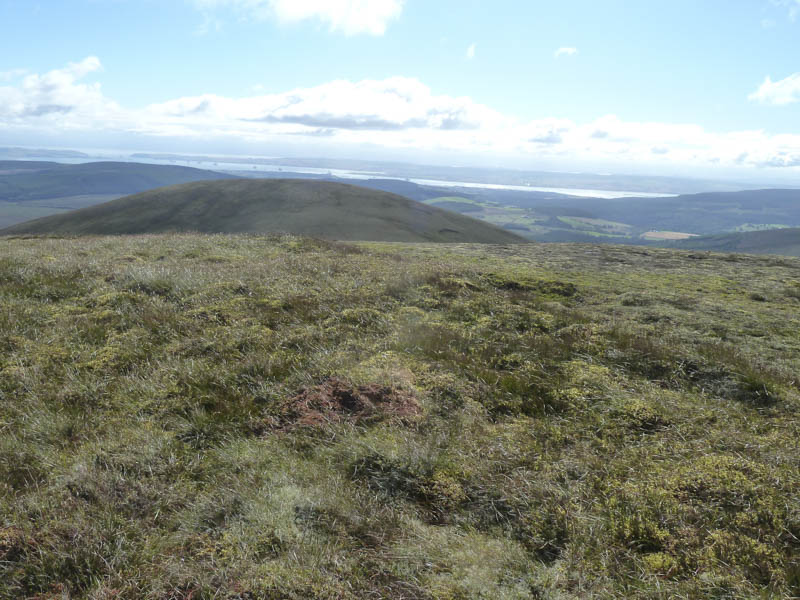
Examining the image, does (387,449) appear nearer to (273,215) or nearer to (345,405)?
(345,405)

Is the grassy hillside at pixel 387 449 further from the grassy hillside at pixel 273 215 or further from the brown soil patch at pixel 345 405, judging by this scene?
the grassy hillside at pixel 273 215

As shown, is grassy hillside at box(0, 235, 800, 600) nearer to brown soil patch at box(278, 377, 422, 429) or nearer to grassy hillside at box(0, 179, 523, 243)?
brown soil patch at box(278, 377, 422, 429)

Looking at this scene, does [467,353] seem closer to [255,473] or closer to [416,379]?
→ [416,379]

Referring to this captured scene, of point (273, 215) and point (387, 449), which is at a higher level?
point (273, 215)

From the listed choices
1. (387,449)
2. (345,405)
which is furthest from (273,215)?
(387,449)

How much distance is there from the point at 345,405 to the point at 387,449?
121cm

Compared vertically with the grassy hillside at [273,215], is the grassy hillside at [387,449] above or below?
below

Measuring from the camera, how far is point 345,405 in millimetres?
6082

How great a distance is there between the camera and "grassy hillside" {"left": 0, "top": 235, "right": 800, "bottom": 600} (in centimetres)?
359

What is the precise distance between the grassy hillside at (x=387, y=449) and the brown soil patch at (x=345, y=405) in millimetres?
31

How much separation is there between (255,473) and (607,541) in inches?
139

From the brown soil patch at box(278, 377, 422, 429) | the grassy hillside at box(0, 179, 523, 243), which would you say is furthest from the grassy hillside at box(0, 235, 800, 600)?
the grassy hillside at box(0, 179, 523, 243)

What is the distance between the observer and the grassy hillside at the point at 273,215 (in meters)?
98.8

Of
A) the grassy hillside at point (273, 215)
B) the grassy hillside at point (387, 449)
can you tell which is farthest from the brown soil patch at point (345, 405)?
the grassy hillside at point (273, 215)
